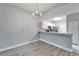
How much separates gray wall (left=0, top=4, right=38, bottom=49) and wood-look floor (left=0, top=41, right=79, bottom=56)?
0.53ft

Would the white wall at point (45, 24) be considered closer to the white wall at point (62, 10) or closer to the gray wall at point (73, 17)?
the white wall at point (62, 10)

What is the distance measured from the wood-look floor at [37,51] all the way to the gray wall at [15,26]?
6.4 inches

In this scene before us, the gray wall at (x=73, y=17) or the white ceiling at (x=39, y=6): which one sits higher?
the white ceiling at (x=39, y=6)

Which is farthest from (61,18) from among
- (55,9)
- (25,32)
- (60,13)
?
(25,32)

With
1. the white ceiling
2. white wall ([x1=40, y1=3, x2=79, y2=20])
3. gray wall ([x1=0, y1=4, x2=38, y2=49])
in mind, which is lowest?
gray wall ([x1=0, y1=4, x2=38, y2=49])

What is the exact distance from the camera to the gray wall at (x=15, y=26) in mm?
1489

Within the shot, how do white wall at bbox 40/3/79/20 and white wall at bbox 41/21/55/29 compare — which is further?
white wall at bbox 41/21/55/29

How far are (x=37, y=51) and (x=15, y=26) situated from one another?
855 mm

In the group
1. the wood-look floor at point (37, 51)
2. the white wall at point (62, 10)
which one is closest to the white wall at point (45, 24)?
the white wall at point (62, 10)

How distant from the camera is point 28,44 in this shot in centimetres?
146

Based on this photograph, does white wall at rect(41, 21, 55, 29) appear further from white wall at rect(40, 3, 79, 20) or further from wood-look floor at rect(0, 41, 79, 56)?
wood-look floor at rect(0, 41, 79, 56)

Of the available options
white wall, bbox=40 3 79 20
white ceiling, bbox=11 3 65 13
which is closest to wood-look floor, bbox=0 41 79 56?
white wall, bbox=40 3 79 20

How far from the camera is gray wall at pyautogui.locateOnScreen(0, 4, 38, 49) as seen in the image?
1.49 meters

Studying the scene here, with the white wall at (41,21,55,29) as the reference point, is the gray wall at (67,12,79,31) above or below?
above
